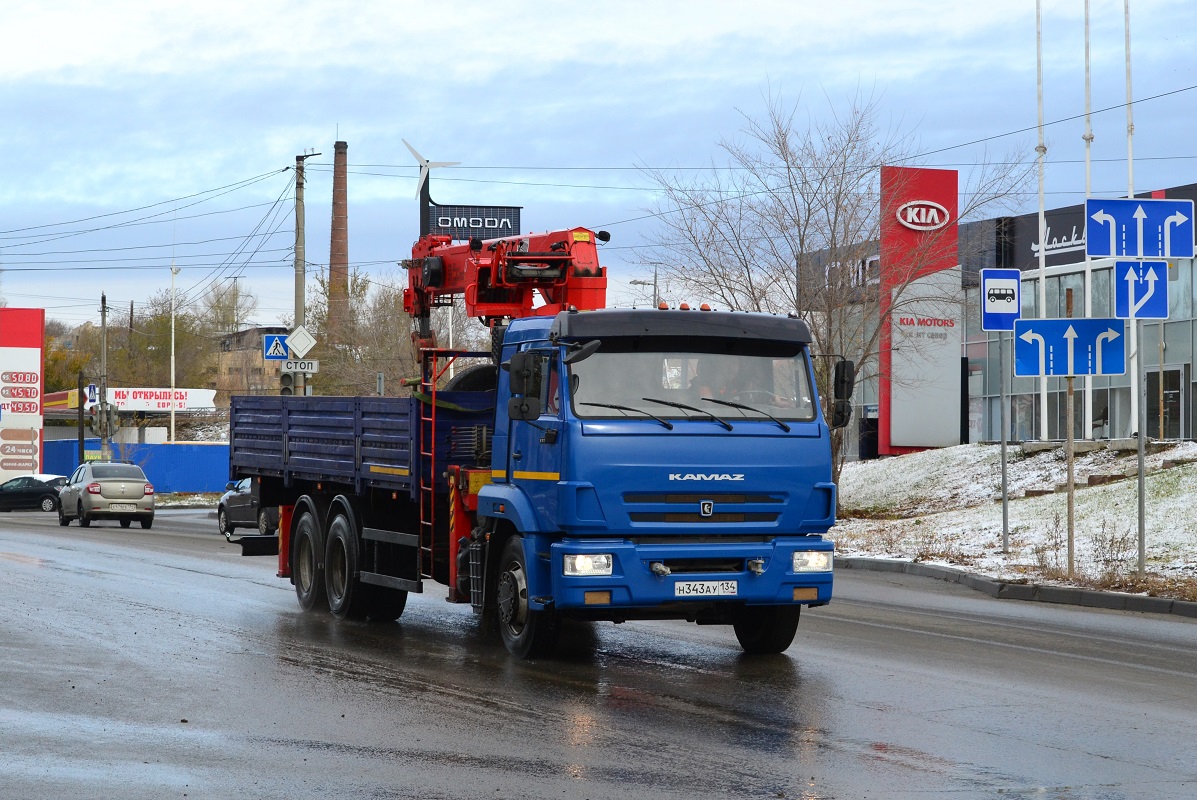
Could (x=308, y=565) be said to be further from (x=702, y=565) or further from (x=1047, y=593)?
(x=1047, y=593)

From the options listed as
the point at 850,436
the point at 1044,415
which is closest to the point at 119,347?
the point at 850,436

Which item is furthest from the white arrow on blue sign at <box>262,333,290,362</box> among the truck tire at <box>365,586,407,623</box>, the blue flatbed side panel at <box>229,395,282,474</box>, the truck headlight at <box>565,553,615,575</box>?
the truck headlight at <box>565,553,615,575</box>

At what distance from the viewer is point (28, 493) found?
4909cm

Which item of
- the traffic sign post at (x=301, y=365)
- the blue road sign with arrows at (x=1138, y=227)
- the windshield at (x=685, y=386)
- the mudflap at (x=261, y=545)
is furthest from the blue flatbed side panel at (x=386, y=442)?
the traffic sign post at (x=301, y=365)

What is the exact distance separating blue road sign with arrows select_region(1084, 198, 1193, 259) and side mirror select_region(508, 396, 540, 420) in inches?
328

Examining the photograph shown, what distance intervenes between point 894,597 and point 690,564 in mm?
7094

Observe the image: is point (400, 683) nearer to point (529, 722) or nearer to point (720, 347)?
point (529, 722)

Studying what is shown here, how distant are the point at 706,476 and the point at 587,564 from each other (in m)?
1.03

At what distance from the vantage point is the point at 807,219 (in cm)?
2956

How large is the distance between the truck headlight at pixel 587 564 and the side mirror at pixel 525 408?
1.11 m

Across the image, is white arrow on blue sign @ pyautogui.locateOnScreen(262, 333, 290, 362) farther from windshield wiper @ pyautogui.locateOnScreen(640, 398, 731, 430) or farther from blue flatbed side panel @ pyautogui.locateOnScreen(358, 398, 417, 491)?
windshield wiper @ pyautogui.locateOnScreen(640, 398, 731, 430)

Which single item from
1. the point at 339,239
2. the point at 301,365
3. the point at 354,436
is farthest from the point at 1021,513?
the point at 339,239

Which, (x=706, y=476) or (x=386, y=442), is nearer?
(x=706, y=476)

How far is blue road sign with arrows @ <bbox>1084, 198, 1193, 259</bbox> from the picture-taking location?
16.3 m
